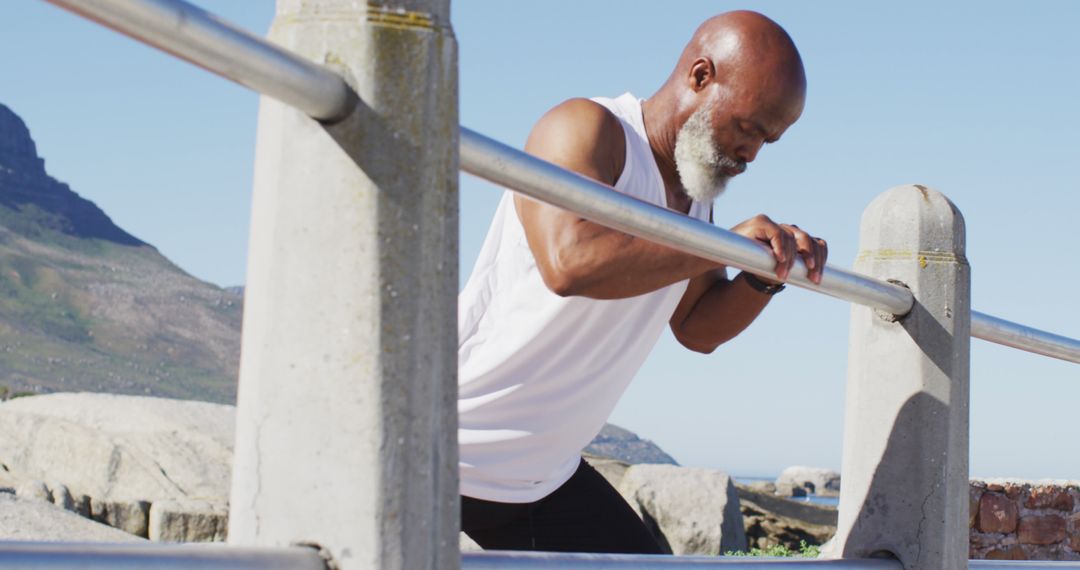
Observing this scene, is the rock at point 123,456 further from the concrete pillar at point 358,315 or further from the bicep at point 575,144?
the concrete pillar at point 358,315

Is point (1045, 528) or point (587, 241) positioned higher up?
point (587, 241)

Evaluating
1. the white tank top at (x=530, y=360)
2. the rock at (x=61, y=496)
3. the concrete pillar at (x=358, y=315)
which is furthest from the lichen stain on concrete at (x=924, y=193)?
the rock at (x=61, y=496)

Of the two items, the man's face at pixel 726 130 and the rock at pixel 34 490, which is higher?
the man's face at pixel 726 130

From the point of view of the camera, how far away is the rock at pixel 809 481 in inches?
1804

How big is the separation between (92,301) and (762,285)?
172438mm

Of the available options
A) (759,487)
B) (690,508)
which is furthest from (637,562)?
(759,487)

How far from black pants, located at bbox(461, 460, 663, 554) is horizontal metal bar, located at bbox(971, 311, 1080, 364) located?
82 centimetres

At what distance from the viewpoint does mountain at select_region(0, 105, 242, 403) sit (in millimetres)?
155000

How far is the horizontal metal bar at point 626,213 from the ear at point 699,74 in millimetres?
740

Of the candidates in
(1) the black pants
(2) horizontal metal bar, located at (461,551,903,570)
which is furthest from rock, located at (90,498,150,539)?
(2) horizontal metal bar, located at (461,551,903,570)

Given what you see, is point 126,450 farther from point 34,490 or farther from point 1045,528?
point 1045,528

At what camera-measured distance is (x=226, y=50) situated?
1.14 meters

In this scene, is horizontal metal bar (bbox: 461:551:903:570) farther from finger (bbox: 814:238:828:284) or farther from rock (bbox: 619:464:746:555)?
rock (bbox: 619:464:746:555)

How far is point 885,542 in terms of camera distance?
8.03 ft
